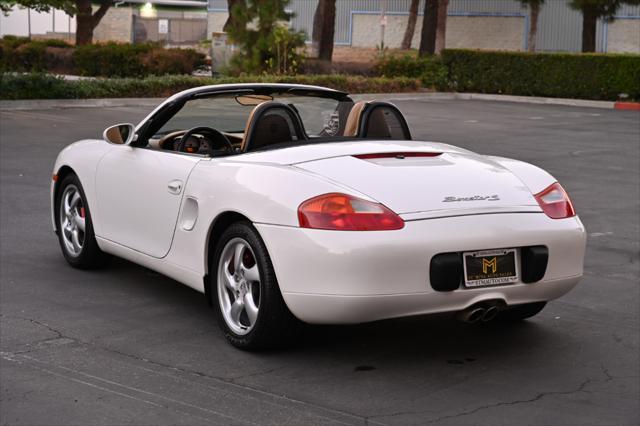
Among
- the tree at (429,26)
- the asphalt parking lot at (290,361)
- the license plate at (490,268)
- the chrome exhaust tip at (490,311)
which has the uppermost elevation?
the tree at (429,26)

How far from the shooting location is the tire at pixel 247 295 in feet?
18.8

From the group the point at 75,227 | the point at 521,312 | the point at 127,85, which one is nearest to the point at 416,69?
the point at 127,85

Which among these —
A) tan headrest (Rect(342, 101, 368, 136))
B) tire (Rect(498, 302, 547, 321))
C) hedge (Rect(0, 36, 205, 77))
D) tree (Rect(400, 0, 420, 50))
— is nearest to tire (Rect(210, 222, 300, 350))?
tan headrest (Rect(342, 101, 368, 136))

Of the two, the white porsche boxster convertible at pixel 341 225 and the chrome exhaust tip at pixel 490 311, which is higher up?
the white porsche boxster convertible at pixel 341 225

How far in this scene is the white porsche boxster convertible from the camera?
5.45m

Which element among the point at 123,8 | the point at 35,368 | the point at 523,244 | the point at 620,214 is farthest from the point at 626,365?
the point at 123,8

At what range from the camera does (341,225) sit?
5453 mm

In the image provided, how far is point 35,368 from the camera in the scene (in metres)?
5.55

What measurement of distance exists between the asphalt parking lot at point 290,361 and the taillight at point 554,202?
30.5 inches

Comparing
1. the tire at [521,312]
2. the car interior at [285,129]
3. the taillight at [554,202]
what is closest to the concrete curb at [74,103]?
the car interior at [285,129]

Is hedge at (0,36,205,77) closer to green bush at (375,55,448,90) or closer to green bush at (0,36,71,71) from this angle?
green bush at (0,36,71,71)

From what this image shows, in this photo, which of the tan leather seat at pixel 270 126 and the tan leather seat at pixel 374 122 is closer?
the tan leather seat at pixel 270 126

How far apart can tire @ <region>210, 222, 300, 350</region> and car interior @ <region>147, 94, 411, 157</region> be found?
0.70 m

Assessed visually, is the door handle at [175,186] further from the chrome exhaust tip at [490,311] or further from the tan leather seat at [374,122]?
the chrome exhaust tip at [490,311]
